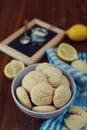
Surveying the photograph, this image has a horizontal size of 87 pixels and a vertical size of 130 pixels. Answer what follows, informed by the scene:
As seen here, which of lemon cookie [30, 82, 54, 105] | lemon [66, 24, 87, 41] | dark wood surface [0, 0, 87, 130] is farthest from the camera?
lemon [66, 24, 87, 41]

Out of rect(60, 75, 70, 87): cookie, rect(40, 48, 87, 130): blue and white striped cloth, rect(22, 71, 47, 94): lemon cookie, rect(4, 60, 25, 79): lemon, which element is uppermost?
rect(22, 71, 47, 94): lemon cookie

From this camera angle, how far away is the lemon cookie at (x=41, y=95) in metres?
0.62

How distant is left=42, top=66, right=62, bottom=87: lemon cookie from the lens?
2.17 feet

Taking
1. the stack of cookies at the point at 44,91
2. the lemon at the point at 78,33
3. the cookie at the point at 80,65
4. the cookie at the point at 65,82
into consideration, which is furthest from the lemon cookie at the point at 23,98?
the lemon at the point at 78,33

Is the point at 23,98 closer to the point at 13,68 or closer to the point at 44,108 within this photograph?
the point at 44,108

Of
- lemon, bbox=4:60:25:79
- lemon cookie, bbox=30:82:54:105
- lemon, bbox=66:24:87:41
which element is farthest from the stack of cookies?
lemon, bbox=66:24:87:41

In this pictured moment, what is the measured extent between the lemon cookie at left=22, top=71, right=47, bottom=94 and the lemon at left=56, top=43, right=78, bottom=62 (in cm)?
19

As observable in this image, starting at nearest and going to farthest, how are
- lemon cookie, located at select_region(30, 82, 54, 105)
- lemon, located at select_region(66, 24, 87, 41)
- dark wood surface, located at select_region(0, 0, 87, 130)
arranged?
lemon cookie, located at select_region(30, 82, 54, 105)
dark wood surface, located at select_region(0, 0, 87, 130)
lemon, located at select_region(66, 24, 87, 41)

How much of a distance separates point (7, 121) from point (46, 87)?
0.15 meters

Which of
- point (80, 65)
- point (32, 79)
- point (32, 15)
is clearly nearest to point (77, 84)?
point (80, 65)

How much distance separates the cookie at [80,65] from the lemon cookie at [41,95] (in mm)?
203

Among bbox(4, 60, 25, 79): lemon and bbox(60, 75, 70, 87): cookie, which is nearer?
bbox(60, 75, 70, 87): cookie

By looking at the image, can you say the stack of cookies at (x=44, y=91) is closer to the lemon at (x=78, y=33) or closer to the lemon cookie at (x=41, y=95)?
the lemon cookie at (x=41, y=95)

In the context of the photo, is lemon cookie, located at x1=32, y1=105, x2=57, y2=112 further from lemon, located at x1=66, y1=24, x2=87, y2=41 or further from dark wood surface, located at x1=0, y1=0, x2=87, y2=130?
lemon, located at x1=66, y1=24, x2=87, y2=41
